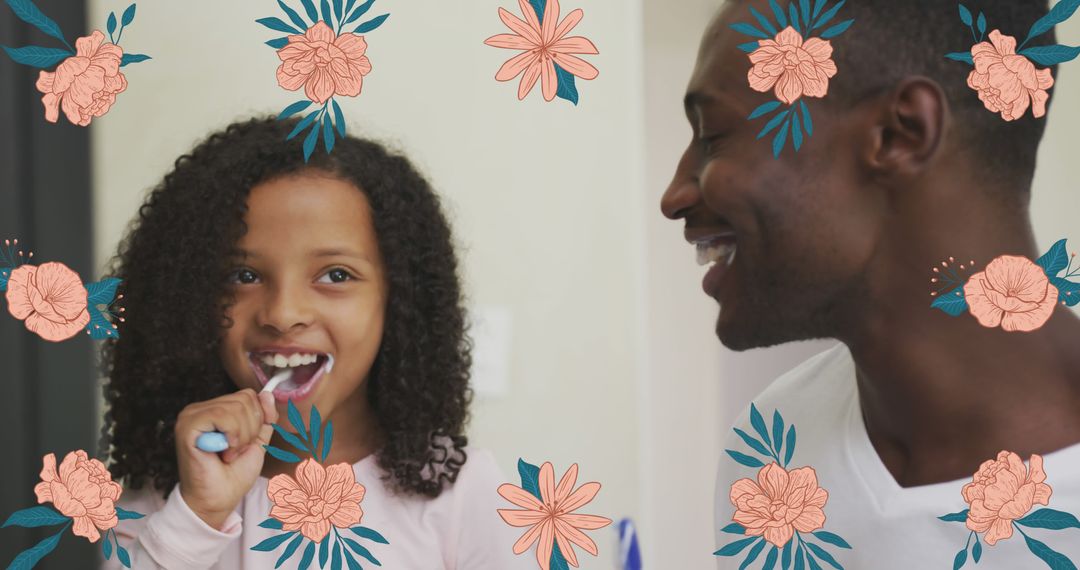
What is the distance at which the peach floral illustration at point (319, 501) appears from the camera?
91cm

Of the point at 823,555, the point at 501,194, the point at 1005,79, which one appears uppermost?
the point at 1005,79

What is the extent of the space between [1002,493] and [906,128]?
1.19ft

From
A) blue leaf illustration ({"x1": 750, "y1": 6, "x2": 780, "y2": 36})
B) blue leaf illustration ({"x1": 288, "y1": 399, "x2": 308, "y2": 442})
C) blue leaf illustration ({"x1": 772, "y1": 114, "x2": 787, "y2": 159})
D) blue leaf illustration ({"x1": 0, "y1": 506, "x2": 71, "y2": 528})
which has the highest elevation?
blue leaf illustration ({"x1": 750, "y1": 6, "x2": 780, "y2": 36})

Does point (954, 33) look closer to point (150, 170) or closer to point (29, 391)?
point (150, 170)

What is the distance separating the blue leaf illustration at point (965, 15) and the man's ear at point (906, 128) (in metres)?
0.07

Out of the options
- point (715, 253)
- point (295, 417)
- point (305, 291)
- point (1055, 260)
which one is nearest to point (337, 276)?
point (305, 291)

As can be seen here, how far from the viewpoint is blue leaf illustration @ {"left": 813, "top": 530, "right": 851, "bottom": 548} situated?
93 centimetres

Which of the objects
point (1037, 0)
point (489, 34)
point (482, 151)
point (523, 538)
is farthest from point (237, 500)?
point (1037, 0)
